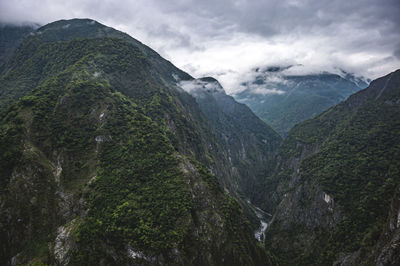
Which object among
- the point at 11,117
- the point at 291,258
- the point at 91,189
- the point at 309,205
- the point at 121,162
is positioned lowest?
the point at 291,258

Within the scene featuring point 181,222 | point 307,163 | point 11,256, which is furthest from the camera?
point 307,163

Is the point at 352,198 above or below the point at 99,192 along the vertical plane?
below

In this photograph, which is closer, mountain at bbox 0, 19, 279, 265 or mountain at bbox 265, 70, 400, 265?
mountain at bbox 0, 19, 279, 265

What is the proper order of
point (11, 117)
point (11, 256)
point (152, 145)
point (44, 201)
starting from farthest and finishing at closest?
point (152, 145) → point (11, 117) → point (44, 201) → point (11, 256)

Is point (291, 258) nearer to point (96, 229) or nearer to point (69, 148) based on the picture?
point (96, 229)

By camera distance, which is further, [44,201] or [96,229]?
[44,201]

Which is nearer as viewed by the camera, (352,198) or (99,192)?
(99,192)

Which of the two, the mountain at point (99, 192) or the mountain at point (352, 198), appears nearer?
the mountain at point (99, 192)

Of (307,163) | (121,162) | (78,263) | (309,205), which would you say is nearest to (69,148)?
(121,162)
